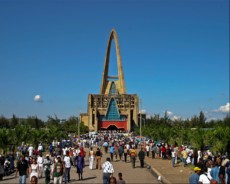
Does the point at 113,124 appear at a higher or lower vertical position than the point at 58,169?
higher

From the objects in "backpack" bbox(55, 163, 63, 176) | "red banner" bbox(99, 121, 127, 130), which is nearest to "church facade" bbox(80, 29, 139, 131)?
"red banner" bbox(99, 121, 127, 130)

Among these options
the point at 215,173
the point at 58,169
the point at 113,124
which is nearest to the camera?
the point at 215,173

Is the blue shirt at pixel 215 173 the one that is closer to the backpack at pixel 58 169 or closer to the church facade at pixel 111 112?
the backpack at pixel 58 169

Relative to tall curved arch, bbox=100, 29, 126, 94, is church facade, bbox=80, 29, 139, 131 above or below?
below

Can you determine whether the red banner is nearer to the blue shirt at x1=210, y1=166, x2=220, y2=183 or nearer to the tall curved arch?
the tall curved arch

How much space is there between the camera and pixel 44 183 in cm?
1484

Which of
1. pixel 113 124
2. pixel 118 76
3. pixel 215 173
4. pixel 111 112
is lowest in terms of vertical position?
pixel 215 173

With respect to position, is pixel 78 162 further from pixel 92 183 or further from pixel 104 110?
pixel 104 110

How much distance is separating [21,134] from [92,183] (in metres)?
20.5

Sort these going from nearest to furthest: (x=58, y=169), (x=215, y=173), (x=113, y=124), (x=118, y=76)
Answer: (x=215, y=173), (x=58, y=169), (x=113, y=124), (x=118, y=76)

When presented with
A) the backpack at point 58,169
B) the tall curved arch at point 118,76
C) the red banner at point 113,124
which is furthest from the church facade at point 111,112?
the backpack at point 58,169

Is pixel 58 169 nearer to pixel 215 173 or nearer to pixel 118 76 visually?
pixel 215 173

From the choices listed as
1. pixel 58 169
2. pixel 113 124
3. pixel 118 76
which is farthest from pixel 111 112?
pixel 58 169

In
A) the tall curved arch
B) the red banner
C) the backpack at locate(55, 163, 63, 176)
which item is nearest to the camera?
the backpack at locate(55, 163, 63, 176)
